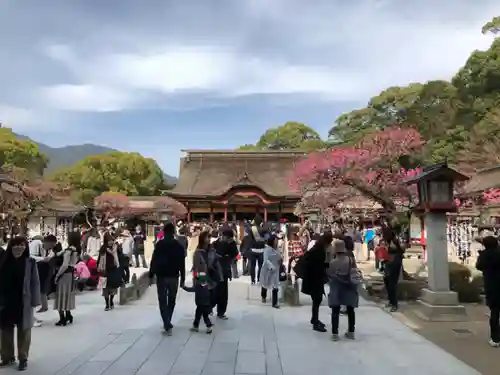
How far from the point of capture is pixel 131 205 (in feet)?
144

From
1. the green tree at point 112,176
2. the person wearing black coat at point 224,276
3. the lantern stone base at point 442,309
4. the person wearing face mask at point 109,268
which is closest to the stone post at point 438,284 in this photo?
the lantern stone base at point 442,309

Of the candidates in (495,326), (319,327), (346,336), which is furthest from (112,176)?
(495,326)

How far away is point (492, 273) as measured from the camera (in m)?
6.39

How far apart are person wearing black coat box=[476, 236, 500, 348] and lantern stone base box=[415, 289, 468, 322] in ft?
5.20

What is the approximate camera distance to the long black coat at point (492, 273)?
6348 millimetres

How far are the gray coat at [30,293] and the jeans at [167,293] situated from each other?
6.00ft

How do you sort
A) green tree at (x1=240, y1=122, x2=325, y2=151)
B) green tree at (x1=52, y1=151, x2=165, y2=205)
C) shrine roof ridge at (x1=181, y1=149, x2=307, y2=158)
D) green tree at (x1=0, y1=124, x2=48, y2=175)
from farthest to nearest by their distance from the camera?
green tree at (x1=240, y1=122, x2=325, y2=151), green tree at (x1=52, y1=151, x2=165, y2=205), shrine roof ridge at (x1=181, y1=149, x2=307, y2=158), green tree at (x1=0, y1=124, x2=48, y2=175)

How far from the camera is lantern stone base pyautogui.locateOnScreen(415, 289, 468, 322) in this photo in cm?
817

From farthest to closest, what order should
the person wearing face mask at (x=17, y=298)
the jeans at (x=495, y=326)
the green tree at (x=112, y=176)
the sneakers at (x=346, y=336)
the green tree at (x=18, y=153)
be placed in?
the green tree at (x=112, y=176) < the green tree at (x=18, y=153) < the sneakers at (x=346, y=336) < the jeans at (x=495, y=326) < the person wearing face mask at (x=17, y=298)

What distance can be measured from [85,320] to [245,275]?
21.0 feet

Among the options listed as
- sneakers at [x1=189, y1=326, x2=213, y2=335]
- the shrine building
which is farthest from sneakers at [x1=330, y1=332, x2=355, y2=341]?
the shrine building

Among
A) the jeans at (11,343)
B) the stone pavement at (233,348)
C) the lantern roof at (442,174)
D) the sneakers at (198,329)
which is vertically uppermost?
the lantern roof at (442,174)

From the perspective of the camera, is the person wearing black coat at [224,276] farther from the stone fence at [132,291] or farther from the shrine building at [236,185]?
the shrine building at [236,185]

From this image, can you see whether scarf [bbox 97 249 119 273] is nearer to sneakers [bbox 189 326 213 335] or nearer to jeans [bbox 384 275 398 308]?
sneakers [bbox 189 326 213 335]
